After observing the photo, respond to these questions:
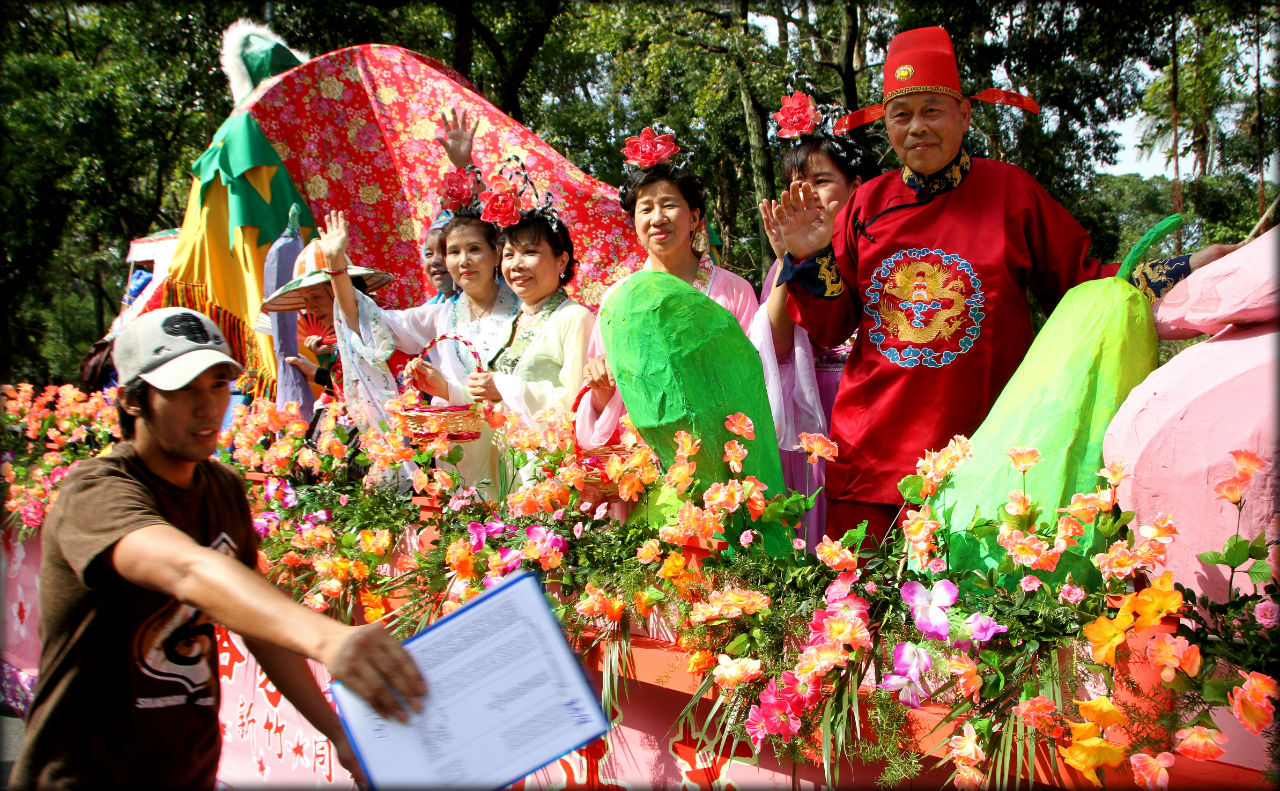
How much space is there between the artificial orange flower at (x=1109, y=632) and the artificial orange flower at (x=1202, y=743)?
0.43ft

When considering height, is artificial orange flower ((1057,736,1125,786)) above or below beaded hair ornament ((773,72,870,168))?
below

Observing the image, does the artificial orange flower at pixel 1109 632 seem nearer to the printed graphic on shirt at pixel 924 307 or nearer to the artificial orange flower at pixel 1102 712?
the artificial orange flower at pixel 1102 712

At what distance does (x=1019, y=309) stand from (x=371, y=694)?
1.73 metres

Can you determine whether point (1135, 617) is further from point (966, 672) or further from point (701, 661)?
point (701, 661)

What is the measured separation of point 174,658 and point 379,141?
393cm

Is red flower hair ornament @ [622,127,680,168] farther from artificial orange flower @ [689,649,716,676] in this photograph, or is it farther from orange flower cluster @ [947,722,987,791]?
orange flower cluster @ [947,722,987,791]

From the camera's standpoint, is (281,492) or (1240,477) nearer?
(1240,477)

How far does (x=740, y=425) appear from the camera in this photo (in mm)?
1787

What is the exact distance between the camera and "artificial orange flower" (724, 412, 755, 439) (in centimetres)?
179

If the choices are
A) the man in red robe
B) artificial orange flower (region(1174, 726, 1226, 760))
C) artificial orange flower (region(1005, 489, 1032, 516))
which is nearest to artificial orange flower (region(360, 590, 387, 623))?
the man in red robe

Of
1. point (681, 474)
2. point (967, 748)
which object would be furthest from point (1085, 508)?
point (681, 474)

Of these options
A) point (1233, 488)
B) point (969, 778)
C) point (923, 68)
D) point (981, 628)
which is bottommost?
point (969, 778)

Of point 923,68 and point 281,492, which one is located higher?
point 923,68

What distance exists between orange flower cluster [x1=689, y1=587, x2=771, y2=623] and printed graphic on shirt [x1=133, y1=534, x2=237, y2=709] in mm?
920
